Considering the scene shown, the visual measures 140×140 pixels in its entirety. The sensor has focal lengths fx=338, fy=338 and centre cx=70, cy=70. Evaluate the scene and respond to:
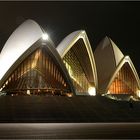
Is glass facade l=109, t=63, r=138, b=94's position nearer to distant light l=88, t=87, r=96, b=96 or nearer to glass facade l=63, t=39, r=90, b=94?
distant light l=88, t=87, r=96, b=96

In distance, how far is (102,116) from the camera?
21078mm

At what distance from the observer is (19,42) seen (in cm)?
3102

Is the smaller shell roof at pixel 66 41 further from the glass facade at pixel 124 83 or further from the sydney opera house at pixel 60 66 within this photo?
the glass facade at pixel 124 83

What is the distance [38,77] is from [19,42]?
12.4 feet

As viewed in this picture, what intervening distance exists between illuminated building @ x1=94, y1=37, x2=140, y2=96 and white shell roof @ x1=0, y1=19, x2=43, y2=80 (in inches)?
397

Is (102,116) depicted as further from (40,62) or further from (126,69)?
(126,69)

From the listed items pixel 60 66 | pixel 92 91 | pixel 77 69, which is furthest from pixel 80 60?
pixel 60 66

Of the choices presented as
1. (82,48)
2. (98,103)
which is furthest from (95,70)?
(98,103)

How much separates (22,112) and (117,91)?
2065cm

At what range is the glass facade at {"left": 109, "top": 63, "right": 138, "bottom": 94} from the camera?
127ft

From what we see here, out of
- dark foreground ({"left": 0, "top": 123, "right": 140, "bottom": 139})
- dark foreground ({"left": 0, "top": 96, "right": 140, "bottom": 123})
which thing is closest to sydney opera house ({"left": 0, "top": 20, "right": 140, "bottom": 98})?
dark foreground ({"left": 0, "top": 96, "right": 140, "bottom": 123})

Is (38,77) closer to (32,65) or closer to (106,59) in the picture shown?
(32,65)

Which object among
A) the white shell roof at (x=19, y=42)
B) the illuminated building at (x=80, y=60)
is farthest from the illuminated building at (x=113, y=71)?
the white shell roof at (x=19, y=42)

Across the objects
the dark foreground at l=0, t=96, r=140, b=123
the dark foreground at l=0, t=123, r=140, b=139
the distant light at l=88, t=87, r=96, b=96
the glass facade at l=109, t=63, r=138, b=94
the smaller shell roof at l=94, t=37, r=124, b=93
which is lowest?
the dark foreground at l=0, t=123, r=140, b=139
